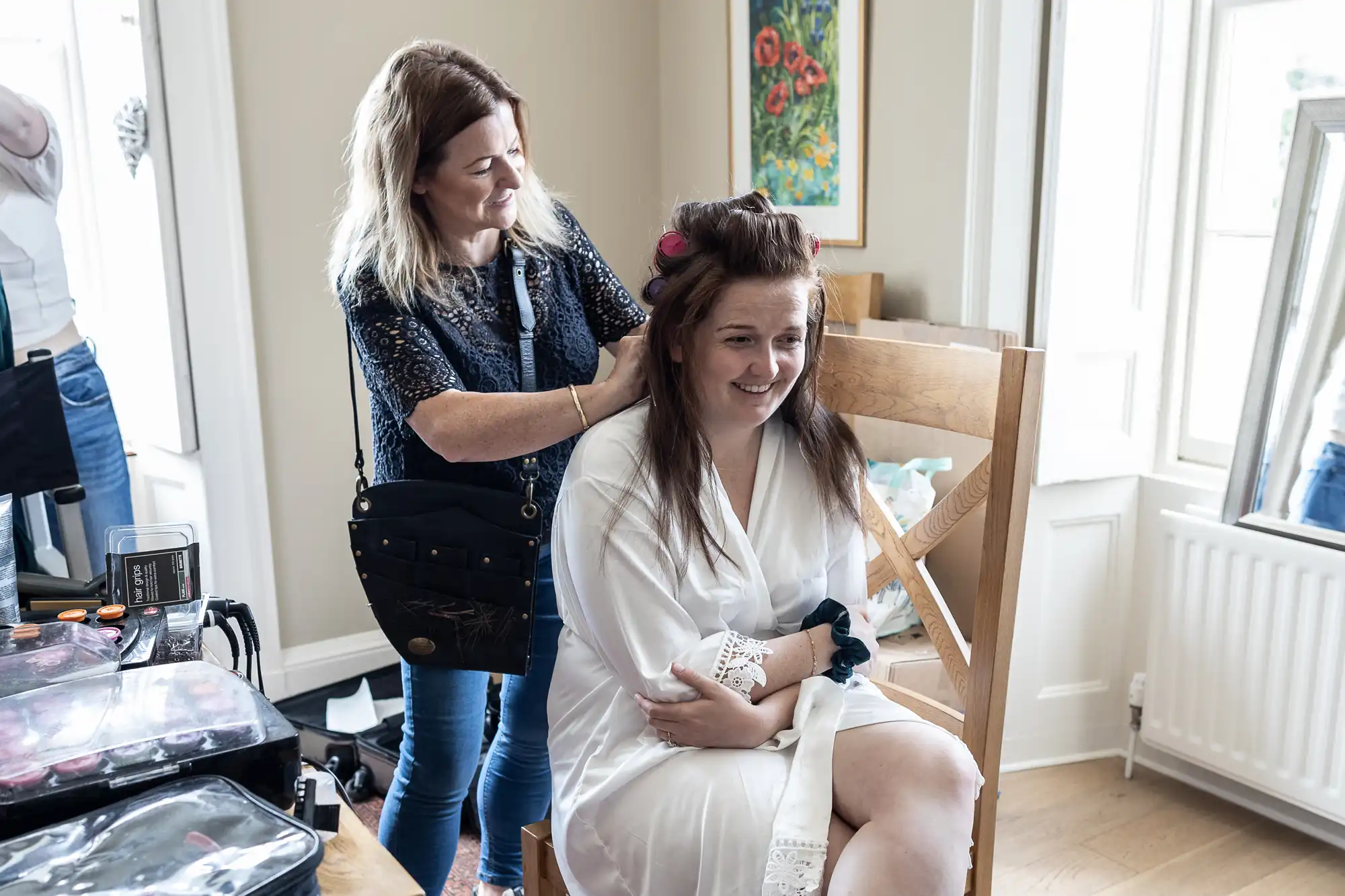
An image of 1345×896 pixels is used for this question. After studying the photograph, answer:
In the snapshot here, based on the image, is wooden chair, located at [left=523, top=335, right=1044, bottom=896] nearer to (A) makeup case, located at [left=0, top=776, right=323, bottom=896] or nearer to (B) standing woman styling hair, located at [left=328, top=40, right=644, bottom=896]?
(B) standing woman styling hair, located at [left=328, top=40, right=644, bottom=896]

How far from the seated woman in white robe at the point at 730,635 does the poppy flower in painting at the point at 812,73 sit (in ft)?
4.29

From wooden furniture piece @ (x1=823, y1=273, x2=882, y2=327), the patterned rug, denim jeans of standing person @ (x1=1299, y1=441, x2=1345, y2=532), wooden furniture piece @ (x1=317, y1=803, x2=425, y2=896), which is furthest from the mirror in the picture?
wooden furniture piece @ (x1=317, y1=803, x2=425, y2=896)

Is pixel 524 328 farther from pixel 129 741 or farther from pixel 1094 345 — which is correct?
pixel 1094 345

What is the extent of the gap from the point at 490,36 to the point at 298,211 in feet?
2.18

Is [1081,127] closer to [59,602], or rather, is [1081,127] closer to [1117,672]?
[1117,672]

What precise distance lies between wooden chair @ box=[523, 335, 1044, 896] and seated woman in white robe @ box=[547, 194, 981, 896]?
8 centimetres

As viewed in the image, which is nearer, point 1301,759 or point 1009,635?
point 1009,635

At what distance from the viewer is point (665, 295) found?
1.37m

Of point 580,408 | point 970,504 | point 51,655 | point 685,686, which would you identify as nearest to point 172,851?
point 51,655

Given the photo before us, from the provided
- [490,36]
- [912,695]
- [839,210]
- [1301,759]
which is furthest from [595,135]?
[1301,759]

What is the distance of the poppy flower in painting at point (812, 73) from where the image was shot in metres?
2.58

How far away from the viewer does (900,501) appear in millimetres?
2305

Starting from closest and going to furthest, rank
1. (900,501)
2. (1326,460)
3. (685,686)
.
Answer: (685,686) → (1326,460) → (900,501)

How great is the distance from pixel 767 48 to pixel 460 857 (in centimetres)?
194
